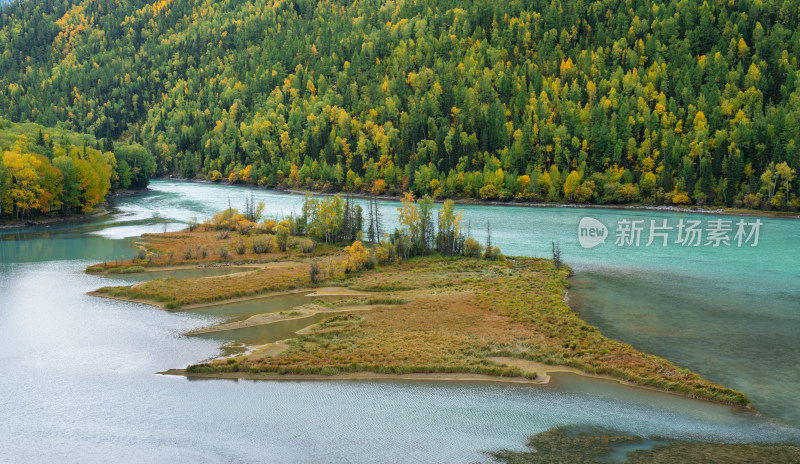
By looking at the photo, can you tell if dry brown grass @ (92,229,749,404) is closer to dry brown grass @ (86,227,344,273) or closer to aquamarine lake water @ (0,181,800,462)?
dry brown grass @ (86,227,344,273)

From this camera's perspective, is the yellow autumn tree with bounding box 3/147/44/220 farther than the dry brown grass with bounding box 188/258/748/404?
Yes

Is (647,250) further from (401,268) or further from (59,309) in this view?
(59,309)

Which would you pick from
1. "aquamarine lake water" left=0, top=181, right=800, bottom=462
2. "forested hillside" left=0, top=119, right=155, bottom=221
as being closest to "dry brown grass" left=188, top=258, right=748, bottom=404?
"aquamarine lake water" left=0, top=181, right=800, bottom=462

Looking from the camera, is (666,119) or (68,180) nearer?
(68,180)

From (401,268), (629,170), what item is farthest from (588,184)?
(401,268)

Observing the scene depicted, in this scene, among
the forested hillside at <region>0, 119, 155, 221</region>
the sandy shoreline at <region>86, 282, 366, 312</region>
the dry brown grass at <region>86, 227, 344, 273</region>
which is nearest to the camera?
the sandy shoreline at <region>86, 282, 366, 312</region>

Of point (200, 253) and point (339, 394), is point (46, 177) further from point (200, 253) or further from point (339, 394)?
→ point (339, 394)

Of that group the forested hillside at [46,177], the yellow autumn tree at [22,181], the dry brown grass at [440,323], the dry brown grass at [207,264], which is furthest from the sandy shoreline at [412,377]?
the forested hillside at [46,177]
